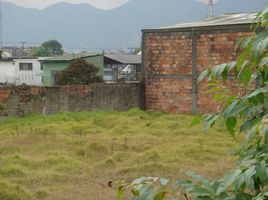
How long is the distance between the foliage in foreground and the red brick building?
39.8ft

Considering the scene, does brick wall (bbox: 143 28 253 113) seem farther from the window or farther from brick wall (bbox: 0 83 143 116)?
the window

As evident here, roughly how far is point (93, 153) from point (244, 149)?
7.03m

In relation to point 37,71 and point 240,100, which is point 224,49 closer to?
point 240,100

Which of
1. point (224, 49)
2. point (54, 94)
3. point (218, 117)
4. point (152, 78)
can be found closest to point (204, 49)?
point (224, 49)

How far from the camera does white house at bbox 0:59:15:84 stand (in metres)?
40.3

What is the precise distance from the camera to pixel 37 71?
39.9 m

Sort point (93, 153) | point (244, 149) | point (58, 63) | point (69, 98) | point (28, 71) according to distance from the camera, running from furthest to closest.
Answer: point (28, 71) → point (58, 63) → point (69, 98) → point (93, 153) → point (244, 149)

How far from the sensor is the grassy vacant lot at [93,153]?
21.9 feet

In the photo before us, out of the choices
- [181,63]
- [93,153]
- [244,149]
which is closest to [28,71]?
[181,63]

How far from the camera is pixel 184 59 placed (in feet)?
49.1

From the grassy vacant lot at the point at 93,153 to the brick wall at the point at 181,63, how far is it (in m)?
1.95

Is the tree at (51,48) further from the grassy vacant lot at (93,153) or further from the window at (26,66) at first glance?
the grassy vacant lot at (93,153)

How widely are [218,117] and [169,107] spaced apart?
13.5 m

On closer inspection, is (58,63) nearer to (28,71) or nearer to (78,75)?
(28,71)
